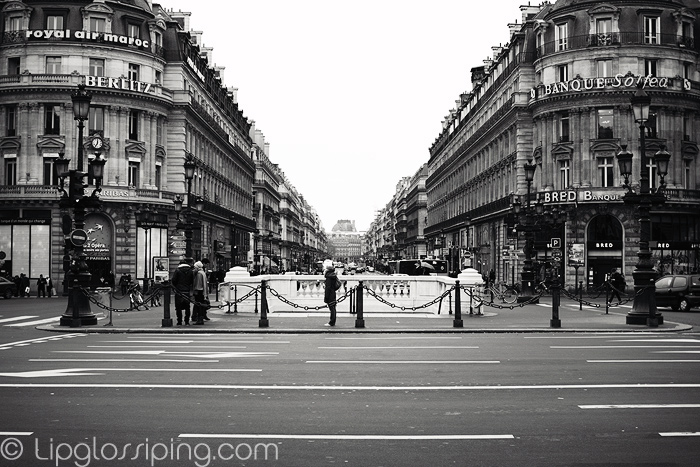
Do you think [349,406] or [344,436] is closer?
[344,436]

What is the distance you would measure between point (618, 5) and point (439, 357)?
46406 millimetres

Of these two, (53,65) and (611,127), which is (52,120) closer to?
(53,65)

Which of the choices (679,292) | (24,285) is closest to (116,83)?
(24,285)

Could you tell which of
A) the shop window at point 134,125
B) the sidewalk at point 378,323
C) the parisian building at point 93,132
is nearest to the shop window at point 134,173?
the parisian building at point 93,132

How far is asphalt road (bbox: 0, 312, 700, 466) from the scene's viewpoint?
7.71m

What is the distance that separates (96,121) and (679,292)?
40.7 m

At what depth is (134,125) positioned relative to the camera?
5528cm

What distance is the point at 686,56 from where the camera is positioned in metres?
54.2

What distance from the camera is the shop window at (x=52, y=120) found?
5253cm

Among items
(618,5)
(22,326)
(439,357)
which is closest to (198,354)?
(439,357)

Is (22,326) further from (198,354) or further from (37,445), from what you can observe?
(37,445)

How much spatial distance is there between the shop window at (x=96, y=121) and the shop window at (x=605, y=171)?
1450 inches

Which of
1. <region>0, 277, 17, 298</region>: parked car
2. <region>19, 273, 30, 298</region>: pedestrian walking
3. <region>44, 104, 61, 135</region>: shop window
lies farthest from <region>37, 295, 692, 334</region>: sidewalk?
<region>44, 104, 61, 135</region>: shop window

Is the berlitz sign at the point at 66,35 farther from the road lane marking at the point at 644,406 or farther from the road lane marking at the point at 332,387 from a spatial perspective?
the road lane marking at the point at 644,406
